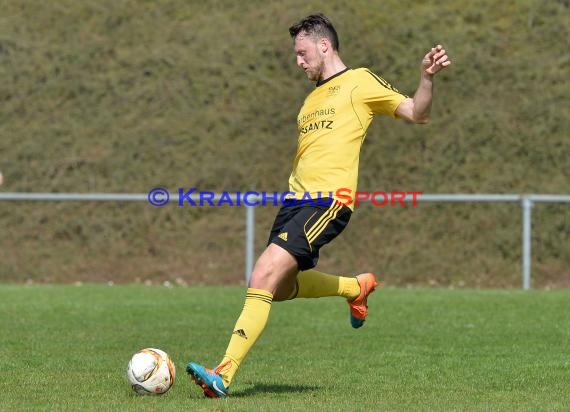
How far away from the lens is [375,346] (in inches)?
372

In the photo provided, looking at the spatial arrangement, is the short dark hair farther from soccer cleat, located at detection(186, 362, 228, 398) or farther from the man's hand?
soccer cleat, located at detection(186, 362, 228, 398)

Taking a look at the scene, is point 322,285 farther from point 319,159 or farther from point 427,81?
point 427,81

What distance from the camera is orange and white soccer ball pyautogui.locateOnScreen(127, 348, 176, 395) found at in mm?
6605

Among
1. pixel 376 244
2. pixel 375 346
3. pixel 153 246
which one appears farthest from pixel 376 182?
pixel 375 346

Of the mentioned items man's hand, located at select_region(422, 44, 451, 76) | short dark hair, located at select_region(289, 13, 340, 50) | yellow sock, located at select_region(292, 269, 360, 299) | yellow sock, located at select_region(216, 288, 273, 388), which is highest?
short dark hair, located at select_region(289, 13, 340, 50)

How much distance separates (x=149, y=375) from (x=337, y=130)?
200 cm

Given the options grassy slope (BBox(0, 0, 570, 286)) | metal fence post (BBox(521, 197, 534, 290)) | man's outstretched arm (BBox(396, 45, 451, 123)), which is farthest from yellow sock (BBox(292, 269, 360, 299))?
grassy slope (BBox(0, 0, 570, 286))

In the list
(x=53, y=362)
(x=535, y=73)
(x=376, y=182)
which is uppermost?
(x=535, y=73)

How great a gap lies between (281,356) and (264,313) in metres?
2.21

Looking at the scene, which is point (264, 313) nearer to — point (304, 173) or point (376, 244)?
point (304, 173)

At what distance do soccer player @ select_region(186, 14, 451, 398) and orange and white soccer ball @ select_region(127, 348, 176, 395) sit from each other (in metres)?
0.34

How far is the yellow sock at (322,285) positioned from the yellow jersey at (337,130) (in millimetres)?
750

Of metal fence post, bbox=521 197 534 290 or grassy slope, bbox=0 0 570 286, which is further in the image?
grassy slope, bbox=0 0 570 286

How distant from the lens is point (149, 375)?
6598 millimetres
